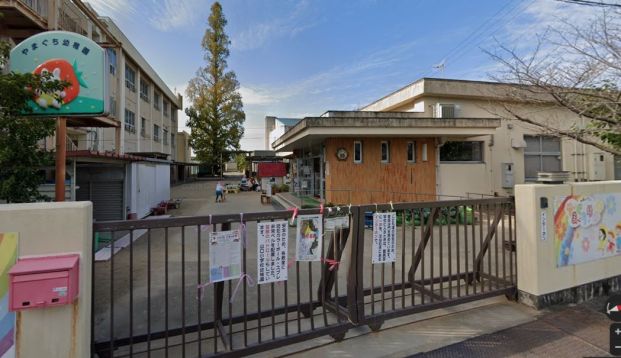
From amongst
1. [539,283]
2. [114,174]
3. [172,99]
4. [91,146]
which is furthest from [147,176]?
[172,99]

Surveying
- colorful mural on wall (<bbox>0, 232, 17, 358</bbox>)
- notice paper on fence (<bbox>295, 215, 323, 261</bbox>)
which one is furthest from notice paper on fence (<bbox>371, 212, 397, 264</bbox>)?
colorful mural on wall (<bbox>0, 232, 17, 358</bbox>)

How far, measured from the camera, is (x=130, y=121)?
25.1 meters

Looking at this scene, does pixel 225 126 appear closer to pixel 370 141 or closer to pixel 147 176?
pixel 147 176

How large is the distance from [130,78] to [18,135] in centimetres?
2559

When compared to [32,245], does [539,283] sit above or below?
below

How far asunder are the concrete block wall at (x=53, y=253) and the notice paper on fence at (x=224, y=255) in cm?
87

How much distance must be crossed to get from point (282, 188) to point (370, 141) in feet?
33.0

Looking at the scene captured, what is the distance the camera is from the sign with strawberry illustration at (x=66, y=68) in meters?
3.45

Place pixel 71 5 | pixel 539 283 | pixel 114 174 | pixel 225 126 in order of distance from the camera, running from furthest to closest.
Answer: pixel 225 126, pixel 71 5, pixel 114 174, pixel 539 283

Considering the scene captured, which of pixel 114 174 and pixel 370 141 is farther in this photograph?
pixel 370 141

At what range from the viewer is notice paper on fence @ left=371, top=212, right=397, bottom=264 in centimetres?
335

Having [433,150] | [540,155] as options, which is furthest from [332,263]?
[540,155]

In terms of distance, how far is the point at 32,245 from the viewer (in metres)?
2.05

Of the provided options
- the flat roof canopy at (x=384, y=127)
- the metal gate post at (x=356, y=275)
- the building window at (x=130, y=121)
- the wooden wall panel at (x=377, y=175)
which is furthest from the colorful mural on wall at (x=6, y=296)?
the building window at (x=130, y=121)
